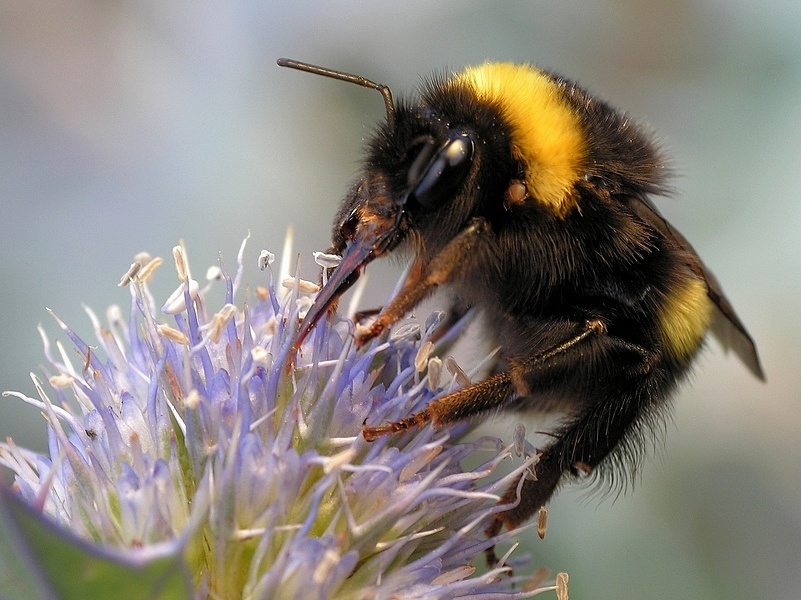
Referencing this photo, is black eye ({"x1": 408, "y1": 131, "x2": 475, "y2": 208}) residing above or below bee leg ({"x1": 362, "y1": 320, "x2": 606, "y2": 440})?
above

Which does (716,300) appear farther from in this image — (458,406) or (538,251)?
(458,406)

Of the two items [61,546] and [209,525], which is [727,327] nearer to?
[209,525]

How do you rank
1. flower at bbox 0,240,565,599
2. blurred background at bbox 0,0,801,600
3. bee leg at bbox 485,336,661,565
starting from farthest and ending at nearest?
blurred background at bbox 0,0,801,600 < bee leg at bbox 485,336,661,565 < flower at bbox 0,240,565,599

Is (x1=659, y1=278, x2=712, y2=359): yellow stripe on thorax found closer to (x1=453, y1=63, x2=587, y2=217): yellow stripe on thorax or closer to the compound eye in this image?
(x1=453, y1=63, x2=587, y2=217): yellow stripe on thorax

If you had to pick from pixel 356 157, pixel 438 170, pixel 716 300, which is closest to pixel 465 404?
pixel 438 170

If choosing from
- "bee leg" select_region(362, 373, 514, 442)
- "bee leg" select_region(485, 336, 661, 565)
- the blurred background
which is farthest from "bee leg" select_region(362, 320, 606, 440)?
the blurred background

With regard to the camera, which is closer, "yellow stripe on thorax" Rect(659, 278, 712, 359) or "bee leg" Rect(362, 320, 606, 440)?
"bee leg" Rect(362, 320, 606, 440)

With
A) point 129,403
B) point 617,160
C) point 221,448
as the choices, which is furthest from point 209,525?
point 617,160
